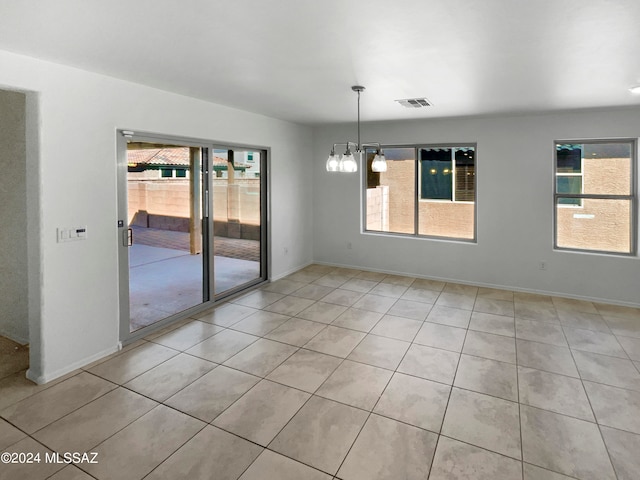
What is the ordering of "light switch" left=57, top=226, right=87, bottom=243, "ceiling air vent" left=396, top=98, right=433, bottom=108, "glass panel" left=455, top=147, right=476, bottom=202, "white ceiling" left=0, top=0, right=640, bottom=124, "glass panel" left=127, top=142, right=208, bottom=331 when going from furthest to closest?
"glass panel" left=455, top=147, right=476, bottom=202
"ceiling air vent" left=396, top=98, right=433, bottom=108
"glass panel" left=127, top=142, right=208, bottom=331
"light switch" left=57, top=226, right=87, bottom=243
"white ceiling" left=0, top=0, right=640, bottom=124

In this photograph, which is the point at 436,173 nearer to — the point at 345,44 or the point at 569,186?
the point at 569,186

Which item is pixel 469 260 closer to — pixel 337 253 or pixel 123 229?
pixel 337 253

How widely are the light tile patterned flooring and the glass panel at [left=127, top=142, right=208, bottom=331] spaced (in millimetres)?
611

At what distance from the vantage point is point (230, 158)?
486 cm

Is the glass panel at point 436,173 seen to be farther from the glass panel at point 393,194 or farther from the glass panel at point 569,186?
the glass panel at point 569,186

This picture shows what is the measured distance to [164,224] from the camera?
4.81m

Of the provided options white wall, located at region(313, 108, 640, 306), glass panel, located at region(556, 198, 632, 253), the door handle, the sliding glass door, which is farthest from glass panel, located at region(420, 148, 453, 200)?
the door handle

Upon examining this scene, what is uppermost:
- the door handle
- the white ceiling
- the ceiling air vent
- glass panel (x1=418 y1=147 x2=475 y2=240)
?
the ceiling air vent

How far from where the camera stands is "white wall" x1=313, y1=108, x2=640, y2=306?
15.4ft

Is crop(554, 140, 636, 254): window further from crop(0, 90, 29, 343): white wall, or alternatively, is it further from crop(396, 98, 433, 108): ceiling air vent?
crop(0, 90, 29, 343): white wall

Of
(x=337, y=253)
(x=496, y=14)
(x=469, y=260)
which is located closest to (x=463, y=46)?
(x=496, y=14)

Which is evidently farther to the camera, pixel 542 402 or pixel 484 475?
pixel 542 402

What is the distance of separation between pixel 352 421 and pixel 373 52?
251cm

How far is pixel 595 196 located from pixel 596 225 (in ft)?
1.24
